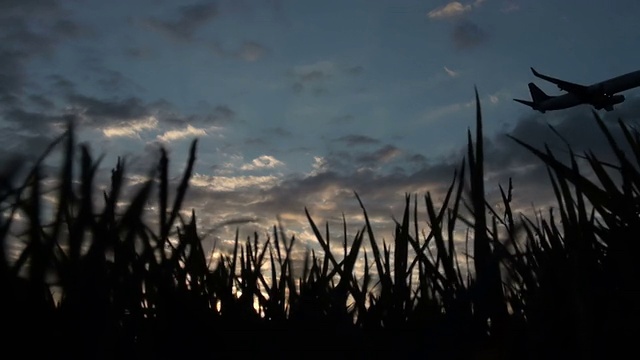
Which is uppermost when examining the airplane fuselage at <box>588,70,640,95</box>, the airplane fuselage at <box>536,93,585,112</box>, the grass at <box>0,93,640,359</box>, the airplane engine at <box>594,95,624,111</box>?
the airplane fuselage at <box>536,93,585,112</box>

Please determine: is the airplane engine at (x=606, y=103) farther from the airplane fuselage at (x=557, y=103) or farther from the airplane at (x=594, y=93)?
the airplane fuselage at (x=557, y=103)

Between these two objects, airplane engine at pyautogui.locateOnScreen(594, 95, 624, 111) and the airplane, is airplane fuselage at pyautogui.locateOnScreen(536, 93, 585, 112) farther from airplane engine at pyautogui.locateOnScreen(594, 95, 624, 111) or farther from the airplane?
airplane engine at pyautogui.locateOnScreen(594, 95, 624, 111)

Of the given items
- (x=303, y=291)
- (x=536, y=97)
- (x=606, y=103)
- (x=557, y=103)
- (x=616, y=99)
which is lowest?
(x=303, y=291)

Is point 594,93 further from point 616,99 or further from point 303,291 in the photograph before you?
point 303,291

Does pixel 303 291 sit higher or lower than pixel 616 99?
lower

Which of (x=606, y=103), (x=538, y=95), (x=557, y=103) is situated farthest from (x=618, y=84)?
(x=538, y=95)

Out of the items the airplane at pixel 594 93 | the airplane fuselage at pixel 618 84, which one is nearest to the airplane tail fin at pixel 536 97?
the airplane at pixel 594 93

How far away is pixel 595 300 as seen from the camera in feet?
5.43

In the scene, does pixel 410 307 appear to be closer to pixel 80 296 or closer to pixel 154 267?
pixel 154 267

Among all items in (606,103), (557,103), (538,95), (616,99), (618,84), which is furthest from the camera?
(538,95)

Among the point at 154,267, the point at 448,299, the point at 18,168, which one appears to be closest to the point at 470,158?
the point at 448,299

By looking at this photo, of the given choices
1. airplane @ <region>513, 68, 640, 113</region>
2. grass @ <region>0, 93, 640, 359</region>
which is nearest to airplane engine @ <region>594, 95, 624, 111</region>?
airplane @ <region>513, 68, 640, 113</region>

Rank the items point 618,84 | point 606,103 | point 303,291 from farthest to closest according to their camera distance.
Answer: point 606,103 < point 618,84 < point 303,291

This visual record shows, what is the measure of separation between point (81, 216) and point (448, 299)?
3.59 ft
